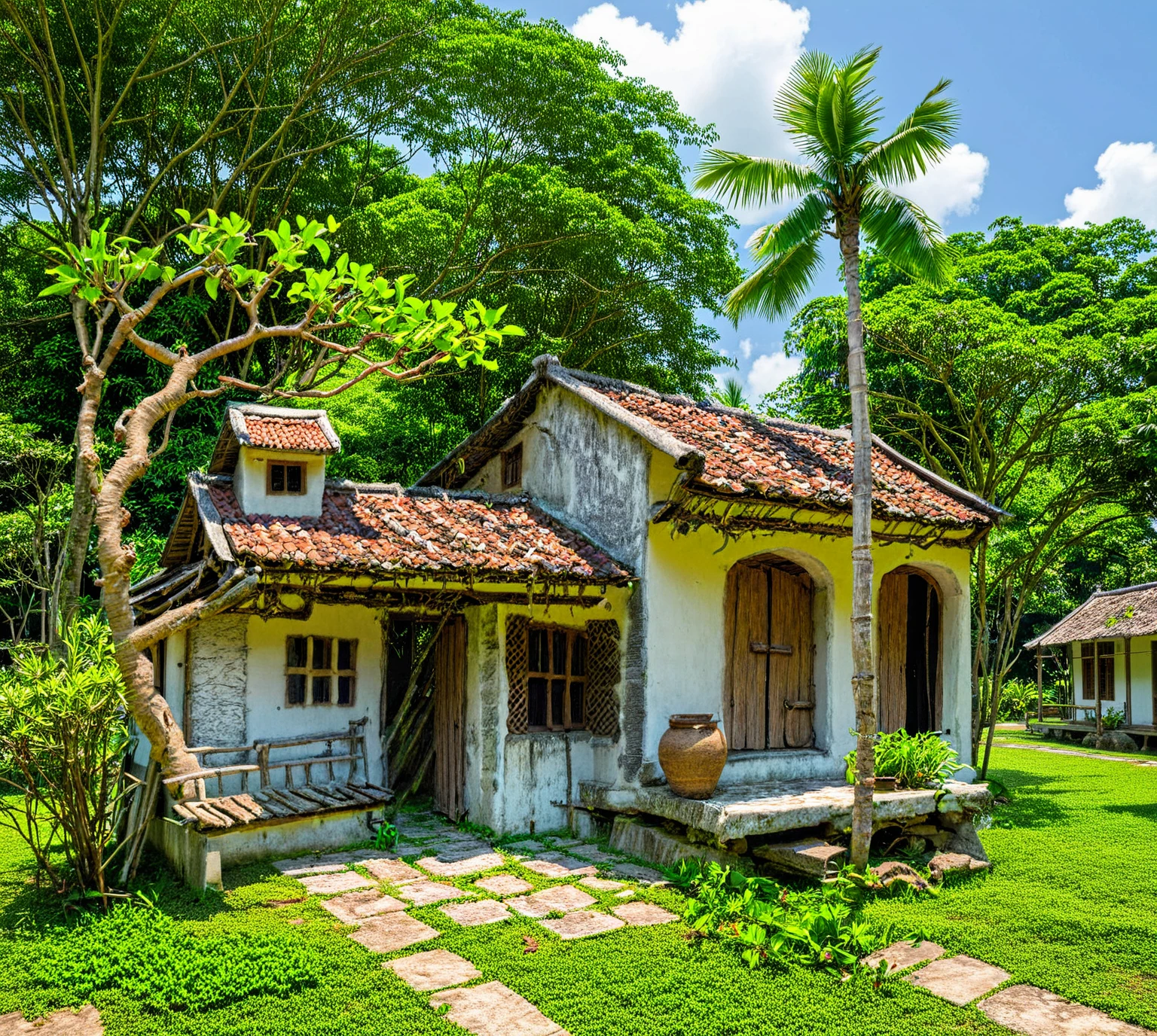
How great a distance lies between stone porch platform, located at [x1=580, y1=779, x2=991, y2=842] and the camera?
27.1 ft

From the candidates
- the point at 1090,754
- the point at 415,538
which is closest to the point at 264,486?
the point at 415,538

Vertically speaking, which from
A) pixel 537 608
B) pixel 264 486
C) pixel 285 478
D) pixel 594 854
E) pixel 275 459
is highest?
pixel 275 459

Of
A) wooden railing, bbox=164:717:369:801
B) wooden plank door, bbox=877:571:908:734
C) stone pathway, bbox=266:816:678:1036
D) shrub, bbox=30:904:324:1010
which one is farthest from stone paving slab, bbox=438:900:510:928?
wooden plank door, bbox=877:571:908:734

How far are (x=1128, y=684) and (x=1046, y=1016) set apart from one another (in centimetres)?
2172

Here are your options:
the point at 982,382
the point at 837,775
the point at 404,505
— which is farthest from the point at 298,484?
the point at 982,382

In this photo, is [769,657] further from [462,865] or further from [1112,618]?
[1112,618]

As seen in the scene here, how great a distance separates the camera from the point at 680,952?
6512 millimetres

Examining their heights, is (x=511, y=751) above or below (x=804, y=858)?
above

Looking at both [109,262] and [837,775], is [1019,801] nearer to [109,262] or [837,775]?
[837,775]

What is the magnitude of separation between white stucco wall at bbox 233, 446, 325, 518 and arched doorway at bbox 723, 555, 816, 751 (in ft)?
15.8

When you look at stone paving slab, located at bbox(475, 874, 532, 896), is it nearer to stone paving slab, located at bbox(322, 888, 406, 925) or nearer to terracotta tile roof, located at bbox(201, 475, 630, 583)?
stone paving slab, located at bbox(322, 888, 406, 925)

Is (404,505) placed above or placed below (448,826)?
above

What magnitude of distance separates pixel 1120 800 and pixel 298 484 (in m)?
12.6

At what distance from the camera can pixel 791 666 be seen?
1093 centimetres
